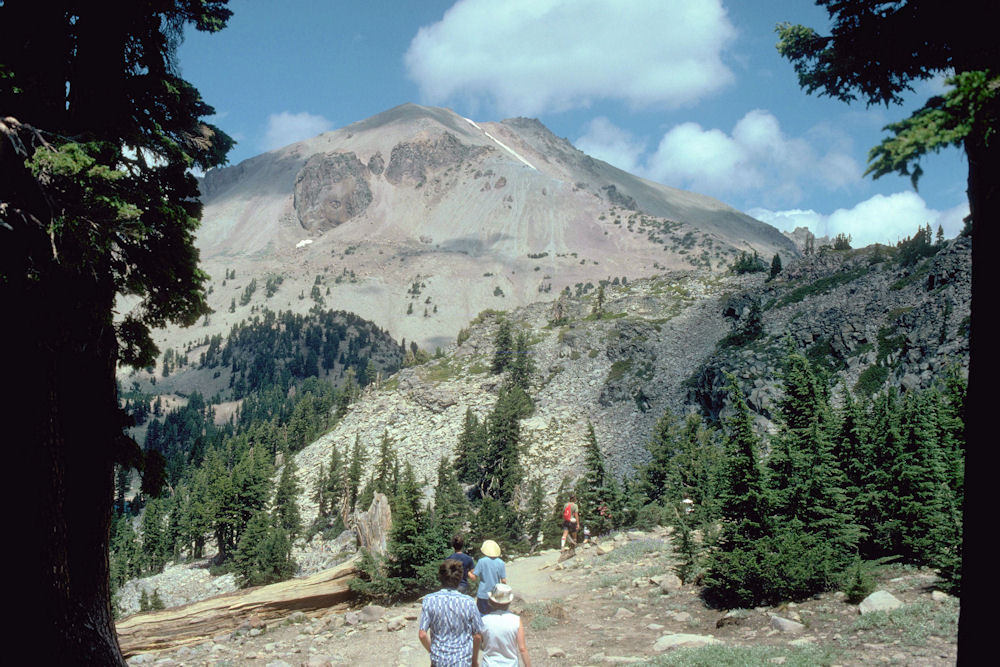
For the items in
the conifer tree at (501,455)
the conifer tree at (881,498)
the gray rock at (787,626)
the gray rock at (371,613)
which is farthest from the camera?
the conifer tree at (501,455)

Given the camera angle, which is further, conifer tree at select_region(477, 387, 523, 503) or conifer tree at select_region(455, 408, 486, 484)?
conifer tree at select_region(455, 408, 486, 484)

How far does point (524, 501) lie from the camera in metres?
53.8

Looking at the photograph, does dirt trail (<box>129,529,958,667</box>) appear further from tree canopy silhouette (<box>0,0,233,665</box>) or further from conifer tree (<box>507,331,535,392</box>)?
conifer tree (<box>507,331,535,392</box>)

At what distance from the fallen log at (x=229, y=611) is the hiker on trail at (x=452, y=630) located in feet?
37.0

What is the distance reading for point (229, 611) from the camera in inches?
628

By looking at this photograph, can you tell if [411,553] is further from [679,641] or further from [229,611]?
[679,641]

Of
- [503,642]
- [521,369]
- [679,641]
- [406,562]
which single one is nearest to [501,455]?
[521,369]

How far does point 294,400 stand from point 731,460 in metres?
176

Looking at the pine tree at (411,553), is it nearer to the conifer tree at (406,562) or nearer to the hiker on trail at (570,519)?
the conifer tree at (406,562)

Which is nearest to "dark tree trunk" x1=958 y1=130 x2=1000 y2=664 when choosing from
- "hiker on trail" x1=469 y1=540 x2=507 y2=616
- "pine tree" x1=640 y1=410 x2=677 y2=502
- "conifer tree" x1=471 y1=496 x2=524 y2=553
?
"hiker on trail" x1=469 y1=540 x2=507 y2=616

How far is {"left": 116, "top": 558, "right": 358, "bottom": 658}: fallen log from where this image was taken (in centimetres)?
1475

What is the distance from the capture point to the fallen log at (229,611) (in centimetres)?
1475

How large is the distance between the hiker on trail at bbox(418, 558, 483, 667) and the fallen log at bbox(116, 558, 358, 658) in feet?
37.0

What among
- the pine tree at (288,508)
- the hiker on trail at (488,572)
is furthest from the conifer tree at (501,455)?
the hiker on trail at (488,572)
